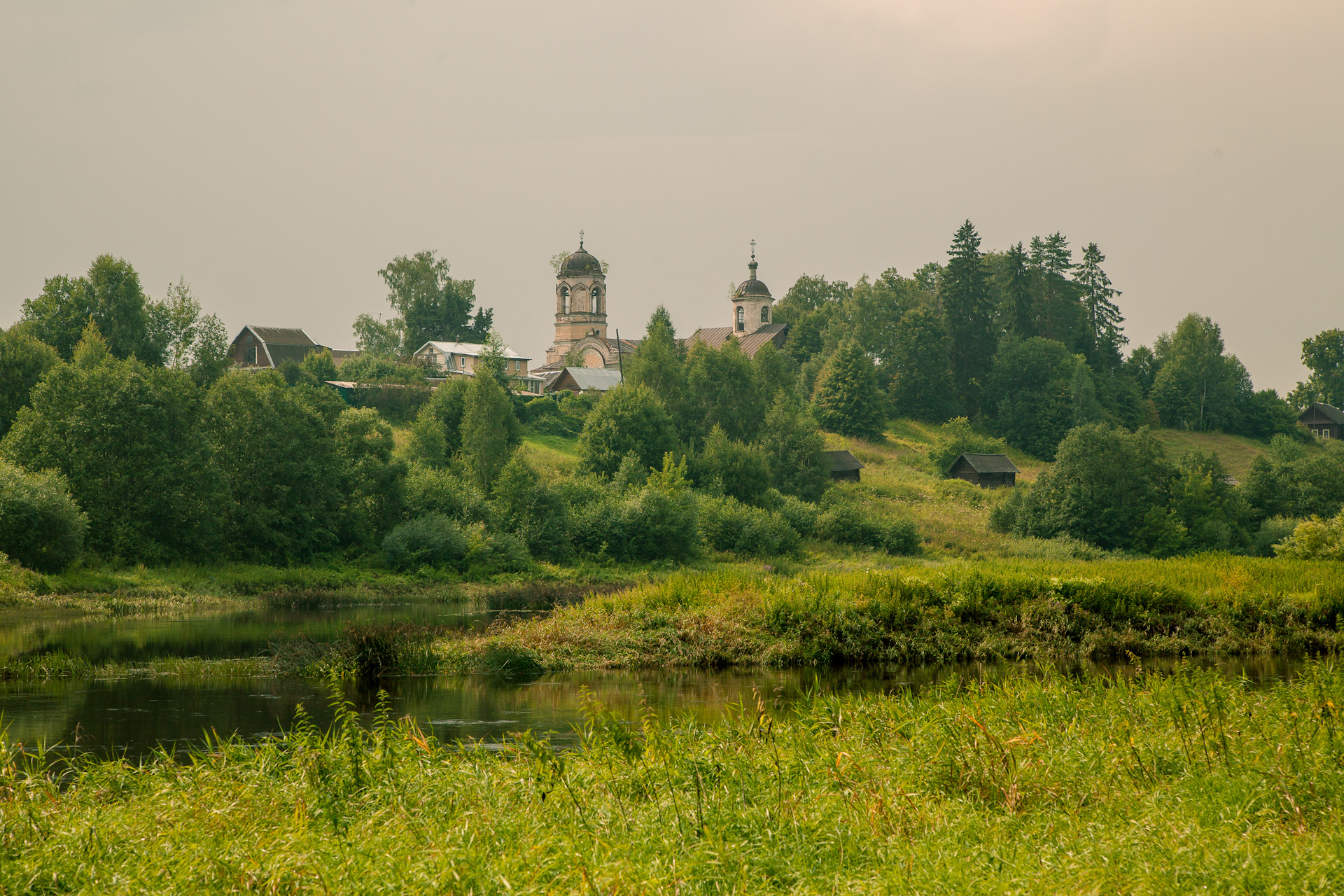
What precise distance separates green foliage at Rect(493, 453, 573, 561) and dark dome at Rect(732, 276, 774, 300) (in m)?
69.1

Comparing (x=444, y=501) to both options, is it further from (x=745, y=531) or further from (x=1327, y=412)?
(x=1327, y=412)

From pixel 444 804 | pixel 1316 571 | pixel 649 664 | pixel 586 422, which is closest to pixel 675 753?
pixel 444 804

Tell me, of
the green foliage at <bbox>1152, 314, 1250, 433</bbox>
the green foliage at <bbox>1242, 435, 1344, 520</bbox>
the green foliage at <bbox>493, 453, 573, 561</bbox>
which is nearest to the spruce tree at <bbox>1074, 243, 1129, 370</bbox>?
the green foliage at <bbox>1152, 314, 1250, 433</bbox>

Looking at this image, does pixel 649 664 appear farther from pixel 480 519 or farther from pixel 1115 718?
pixel 480 519

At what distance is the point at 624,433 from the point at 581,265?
51707 millimetres

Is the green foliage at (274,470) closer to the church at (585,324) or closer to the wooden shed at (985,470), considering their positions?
the wooden shed at (985,470)

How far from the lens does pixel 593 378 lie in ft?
298

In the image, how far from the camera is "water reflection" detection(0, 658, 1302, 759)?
15.2 meters

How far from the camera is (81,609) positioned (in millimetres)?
31500

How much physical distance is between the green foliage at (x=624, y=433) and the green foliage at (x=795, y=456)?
6567mm

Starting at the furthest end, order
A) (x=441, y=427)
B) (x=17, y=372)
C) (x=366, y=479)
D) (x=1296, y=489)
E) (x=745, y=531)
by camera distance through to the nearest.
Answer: (x=1296, y=489)
(x=441, y=427)
(x=745, y=531)
(x=17, y=372)
(x=366, y=479)

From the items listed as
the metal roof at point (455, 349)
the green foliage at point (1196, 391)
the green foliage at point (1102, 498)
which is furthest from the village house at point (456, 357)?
the green foliage at point (1196, 391)

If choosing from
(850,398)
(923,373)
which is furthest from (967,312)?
(850,398)

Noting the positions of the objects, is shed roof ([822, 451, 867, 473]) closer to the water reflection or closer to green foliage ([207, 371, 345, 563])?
green foliage ([207, 371, 345, 563])
